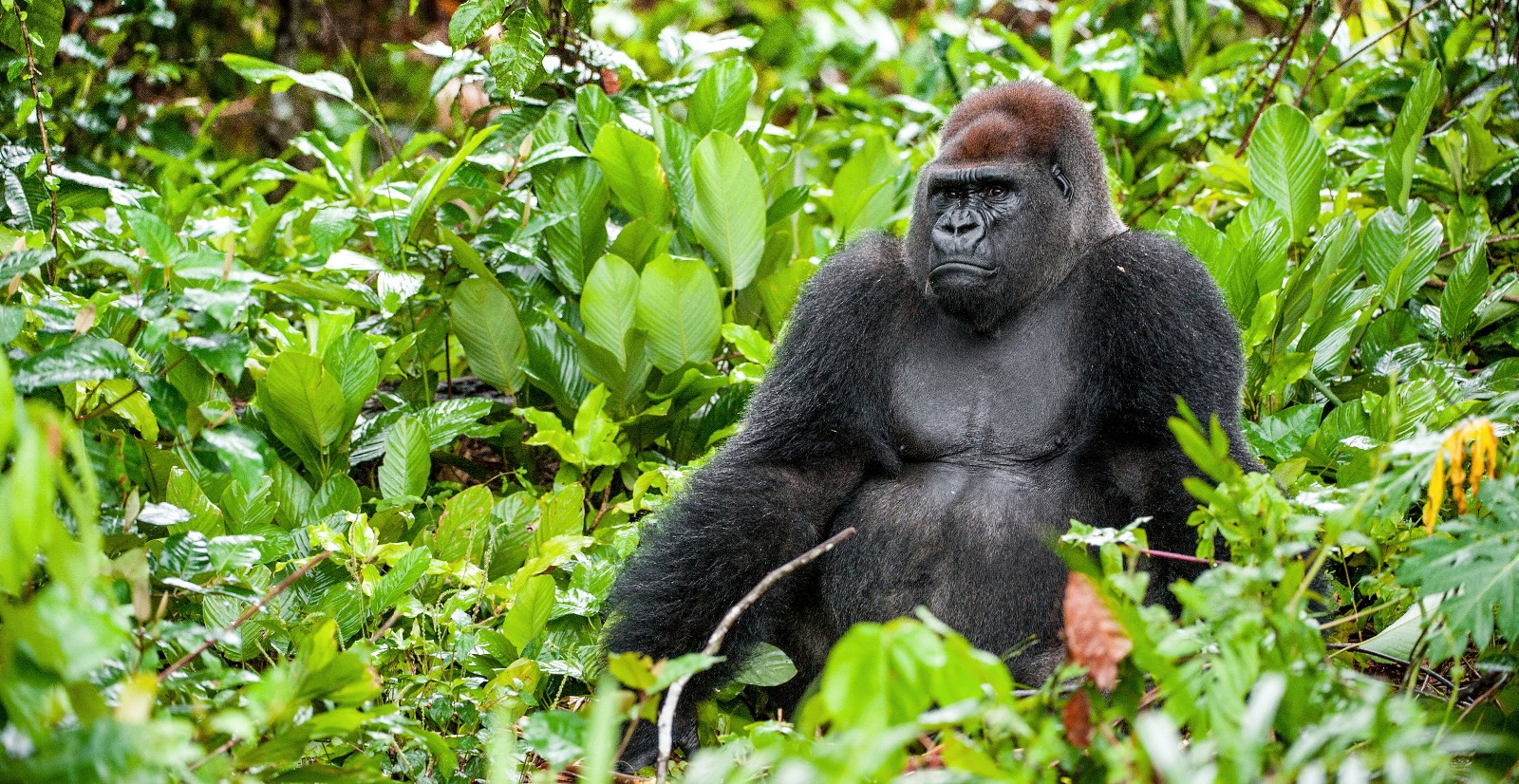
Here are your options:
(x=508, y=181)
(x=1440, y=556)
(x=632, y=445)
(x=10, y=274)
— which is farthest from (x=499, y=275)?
(x=1440, y=556)

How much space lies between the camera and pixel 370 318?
450cm

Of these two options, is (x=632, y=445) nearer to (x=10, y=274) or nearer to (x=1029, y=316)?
(x=1029, y=316)

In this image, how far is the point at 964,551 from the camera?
321cm

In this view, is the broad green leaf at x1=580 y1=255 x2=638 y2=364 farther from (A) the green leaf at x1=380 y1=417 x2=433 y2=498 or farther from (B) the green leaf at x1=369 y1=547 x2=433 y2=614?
(B) the green leaf at x1=369 y1=547 x2=433 y2=614

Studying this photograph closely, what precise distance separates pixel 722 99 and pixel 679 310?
1.10m

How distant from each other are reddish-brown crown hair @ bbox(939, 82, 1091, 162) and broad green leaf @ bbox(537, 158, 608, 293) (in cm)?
135

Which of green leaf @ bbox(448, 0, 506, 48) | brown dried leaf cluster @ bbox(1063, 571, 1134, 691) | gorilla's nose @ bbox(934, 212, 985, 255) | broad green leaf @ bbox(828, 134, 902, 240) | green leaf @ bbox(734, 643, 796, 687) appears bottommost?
green leaf @ bbox(734, 643, 796, 687)

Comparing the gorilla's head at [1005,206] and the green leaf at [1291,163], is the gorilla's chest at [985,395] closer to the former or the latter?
the gorilla's head at [1005,206]

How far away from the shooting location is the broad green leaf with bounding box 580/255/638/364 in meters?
4.12

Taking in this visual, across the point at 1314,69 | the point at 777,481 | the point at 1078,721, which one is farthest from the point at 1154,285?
the point at 1314,69

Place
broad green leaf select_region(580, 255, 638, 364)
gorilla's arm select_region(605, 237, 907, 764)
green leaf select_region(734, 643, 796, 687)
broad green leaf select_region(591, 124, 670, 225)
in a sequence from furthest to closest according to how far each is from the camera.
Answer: broad green leaf select_region(591, 124, 670, 225) → broad green leaf select_region(580, 255, 638, 364) → gorilla's arm select_region(605, 237, 907, 764) → green leaf select_region(734, 643, 796, 687)

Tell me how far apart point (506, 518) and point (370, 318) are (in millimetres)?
1158

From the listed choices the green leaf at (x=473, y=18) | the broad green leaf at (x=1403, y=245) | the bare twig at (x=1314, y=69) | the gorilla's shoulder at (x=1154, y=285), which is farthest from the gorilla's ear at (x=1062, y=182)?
the bare twig at (x=1314, y=69)

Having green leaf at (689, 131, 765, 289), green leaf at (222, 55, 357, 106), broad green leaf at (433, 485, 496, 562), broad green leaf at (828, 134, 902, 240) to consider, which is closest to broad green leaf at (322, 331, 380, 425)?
broad green leaf at (433, 485, 496, 562)
